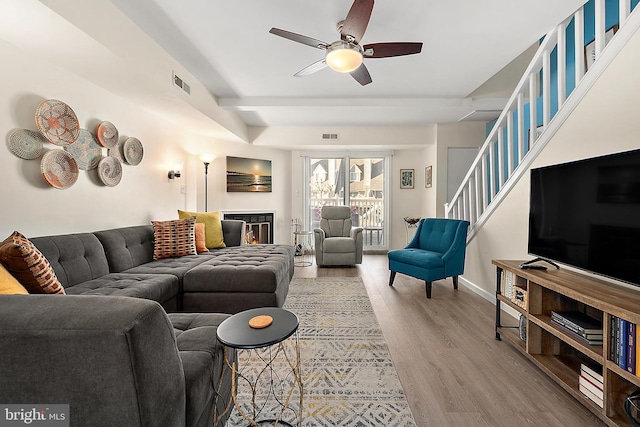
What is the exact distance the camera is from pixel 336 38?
268cm

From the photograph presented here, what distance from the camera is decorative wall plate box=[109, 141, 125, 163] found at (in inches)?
118

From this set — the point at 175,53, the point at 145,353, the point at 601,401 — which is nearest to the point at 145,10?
the point at 175,53

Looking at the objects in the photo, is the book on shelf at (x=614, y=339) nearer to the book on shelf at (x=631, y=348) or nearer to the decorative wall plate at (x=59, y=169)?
the book on shelf at (x=631, y=348)

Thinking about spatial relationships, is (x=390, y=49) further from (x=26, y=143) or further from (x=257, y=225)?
(x=257, y=225)

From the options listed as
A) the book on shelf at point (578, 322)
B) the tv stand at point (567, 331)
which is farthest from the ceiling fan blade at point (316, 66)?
the book on shelf at point (578, 322)

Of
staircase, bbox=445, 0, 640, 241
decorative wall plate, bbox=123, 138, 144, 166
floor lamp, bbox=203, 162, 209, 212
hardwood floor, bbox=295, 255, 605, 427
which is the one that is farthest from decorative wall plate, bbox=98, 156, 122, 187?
staircase, bbox=445, 0, 640, 241

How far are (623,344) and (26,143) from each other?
3.83m

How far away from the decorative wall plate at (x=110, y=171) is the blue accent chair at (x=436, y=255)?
3.28 m

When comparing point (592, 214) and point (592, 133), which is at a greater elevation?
point (592, 133)

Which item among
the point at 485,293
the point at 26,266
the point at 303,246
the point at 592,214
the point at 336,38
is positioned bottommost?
the point at 485,293

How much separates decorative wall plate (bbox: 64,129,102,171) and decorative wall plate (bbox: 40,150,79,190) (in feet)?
0.32

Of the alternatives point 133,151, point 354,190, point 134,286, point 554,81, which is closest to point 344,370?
point 134,286

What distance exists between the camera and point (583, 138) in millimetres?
2043

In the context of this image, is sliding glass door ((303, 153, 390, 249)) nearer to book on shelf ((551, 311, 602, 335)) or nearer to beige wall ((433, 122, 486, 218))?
beige wall ((433, 122, 486, 218))
